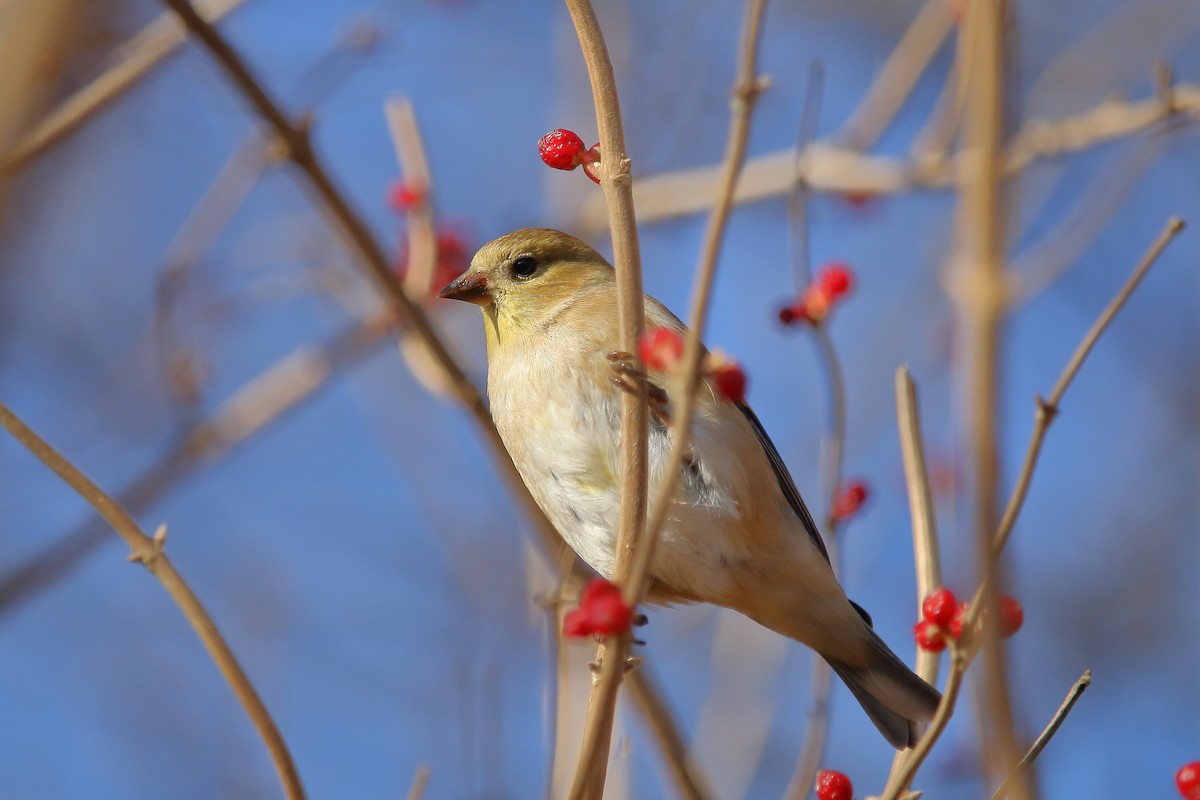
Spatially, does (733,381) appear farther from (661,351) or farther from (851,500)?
(851,500)

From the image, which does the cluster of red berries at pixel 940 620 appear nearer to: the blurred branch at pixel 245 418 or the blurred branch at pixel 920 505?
the blurred branch at pixel 920 505

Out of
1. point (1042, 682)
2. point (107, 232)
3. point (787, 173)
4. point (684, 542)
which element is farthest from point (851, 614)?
point (107, 232)

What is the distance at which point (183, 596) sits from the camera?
176 centimetres

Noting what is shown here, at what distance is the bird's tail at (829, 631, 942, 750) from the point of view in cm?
336

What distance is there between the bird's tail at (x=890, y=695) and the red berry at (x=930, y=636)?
1.47 meters

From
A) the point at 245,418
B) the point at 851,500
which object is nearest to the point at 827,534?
the point at 851,500

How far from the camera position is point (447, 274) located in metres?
3.79

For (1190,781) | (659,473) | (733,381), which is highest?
(659,473)

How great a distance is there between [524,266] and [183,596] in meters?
2.00

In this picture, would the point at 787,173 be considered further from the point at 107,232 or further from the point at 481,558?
the point at 107,232

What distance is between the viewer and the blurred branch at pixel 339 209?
2354mm

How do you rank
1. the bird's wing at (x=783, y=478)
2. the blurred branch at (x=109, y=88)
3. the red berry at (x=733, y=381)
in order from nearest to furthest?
1. the red berry at (x=733, y=381)
2. the blurred branch at (x=109, y=88)
3. the bird's wing at (x=783, y=478)

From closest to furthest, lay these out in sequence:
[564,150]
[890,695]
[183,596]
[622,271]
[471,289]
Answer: [622,271], [183,596], [564,150], [890,695], [471,289]

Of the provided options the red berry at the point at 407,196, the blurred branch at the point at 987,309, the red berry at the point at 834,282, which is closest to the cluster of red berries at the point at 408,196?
the red berry at the point at 407,196
